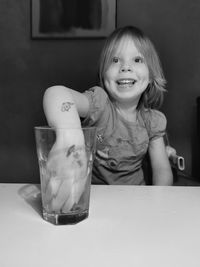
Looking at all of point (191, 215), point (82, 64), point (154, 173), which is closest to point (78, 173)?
point (191, 215)

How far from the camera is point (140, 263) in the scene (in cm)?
37

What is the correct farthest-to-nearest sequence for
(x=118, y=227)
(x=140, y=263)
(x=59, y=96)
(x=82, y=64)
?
1. (x=82, y=64)
2. (x=59, y=96)
3. (x=118, y=227)
4. (x=140, y=263)

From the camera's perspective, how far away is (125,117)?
130 cm

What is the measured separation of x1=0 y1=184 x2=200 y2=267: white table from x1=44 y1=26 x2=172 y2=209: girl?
1.90ft

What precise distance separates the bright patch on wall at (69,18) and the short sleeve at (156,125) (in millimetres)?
700

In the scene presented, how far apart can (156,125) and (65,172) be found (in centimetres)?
85

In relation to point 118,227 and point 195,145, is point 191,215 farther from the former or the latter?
point 195,145

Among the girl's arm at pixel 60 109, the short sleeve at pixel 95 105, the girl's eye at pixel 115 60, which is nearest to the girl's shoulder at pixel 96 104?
the short sleeve at pixel 95 105

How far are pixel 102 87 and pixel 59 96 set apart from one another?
60 centimetres

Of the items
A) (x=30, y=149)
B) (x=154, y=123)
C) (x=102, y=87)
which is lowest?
(x=30, y=149)

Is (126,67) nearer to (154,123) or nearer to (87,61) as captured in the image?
(154,123)

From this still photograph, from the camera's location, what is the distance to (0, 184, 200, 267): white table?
0.37 metres

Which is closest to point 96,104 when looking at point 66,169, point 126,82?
point 126,82

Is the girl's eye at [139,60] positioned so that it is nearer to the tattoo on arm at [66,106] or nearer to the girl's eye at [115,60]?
the girl's eye at [115,60]
